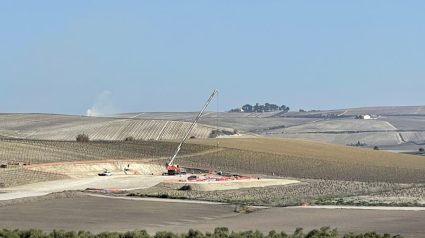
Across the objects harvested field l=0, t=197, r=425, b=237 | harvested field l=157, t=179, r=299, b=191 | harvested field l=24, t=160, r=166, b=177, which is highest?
harvested field l=24, t=160, r=166, b=177

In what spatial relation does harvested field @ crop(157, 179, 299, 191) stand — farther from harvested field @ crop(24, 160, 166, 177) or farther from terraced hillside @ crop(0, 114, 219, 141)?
terraced hillside @ crop(0, 114, 219, 141)

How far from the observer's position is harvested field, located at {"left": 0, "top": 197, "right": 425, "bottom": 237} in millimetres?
42469

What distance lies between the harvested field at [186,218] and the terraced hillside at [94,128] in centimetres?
8558

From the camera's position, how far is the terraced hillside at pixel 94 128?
14400 cm

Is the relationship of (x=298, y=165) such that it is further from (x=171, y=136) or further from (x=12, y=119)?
(x=12, y=119)

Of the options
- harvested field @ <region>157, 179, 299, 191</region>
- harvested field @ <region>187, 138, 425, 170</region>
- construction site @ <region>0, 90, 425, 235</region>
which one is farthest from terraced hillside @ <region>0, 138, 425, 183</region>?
→ harvested field @ <region>157, 179, 299, 191</region>

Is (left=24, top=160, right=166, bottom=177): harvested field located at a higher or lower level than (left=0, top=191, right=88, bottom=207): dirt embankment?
higher

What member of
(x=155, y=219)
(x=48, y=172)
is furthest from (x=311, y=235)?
(x=48, y=172)

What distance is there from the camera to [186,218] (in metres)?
47.2

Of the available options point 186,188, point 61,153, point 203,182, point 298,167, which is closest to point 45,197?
point 186,188

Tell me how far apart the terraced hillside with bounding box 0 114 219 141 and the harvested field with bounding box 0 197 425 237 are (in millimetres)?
85584

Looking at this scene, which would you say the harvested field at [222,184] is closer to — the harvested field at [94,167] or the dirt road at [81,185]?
the dirt road at [81,185]

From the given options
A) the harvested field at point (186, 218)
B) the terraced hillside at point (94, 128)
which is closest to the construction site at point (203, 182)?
the harvested field at point (186, 218)

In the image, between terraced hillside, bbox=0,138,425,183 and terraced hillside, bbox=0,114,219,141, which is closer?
terraced hillside, bbox=0,138,425,183
